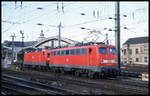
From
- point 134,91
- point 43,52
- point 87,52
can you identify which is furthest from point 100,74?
point 43,52

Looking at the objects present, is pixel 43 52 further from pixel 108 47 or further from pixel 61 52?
pixel 108 47

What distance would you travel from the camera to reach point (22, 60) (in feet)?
129

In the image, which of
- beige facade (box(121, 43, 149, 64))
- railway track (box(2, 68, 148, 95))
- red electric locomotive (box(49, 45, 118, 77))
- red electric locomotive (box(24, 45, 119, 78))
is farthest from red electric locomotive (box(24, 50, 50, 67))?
beige facade (box(121, 43, 149, 64))

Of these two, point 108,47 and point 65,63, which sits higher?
point 108,47

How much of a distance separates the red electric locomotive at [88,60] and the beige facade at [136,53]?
36590 mm

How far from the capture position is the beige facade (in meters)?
57.4

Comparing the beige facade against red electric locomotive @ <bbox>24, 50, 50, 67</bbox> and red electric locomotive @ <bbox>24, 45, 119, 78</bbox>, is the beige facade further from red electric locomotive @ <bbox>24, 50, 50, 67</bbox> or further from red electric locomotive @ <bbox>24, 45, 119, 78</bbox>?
red electric locomotive @ <bbox>24, 45, 119, 78</bbox>

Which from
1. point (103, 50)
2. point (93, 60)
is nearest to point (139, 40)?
point (103, 50)

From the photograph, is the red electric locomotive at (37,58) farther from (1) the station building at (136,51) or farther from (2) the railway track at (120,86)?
(1) the station building at (136,51)

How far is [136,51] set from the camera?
60406mm

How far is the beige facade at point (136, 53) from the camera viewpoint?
5738 centimetres

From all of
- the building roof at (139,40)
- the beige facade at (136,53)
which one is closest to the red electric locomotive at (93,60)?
the beige facade at (136,53)

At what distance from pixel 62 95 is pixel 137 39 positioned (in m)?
57.1

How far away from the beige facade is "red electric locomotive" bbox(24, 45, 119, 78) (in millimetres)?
36590
